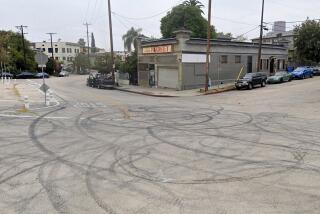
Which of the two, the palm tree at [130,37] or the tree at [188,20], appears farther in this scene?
the palm tree at [130,37]

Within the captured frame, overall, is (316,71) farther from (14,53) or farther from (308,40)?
(14,53)

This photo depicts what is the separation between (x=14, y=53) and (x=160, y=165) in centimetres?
8084

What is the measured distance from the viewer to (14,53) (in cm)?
8169

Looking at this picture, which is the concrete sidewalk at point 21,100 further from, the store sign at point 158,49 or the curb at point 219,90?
the curb at point 219,90

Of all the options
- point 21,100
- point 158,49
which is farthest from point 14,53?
point 21,100

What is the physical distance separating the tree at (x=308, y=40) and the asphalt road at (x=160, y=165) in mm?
35781

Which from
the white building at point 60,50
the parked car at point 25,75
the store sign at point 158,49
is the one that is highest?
the white building at point 60,50

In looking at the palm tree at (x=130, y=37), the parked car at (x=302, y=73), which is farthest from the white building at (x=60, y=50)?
the parked car at (x=302, y=73)

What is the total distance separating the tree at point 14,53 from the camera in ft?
247

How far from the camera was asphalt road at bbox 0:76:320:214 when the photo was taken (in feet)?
22.1

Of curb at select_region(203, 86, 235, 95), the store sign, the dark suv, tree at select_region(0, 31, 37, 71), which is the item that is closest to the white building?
tree at select_region(0, 31, 37, 71)

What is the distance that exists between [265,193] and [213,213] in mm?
1511

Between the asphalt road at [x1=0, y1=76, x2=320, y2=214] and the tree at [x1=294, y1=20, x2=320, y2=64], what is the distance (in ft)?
117

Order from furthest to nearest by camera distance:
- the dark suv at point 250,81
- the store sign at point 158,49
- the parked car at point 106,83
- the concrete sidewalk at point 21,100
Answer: the parked car at point 106,83 < the store sign at point 158,49 < the dark suv at point 250,81 < the concrete sidewalk at point 21,100
